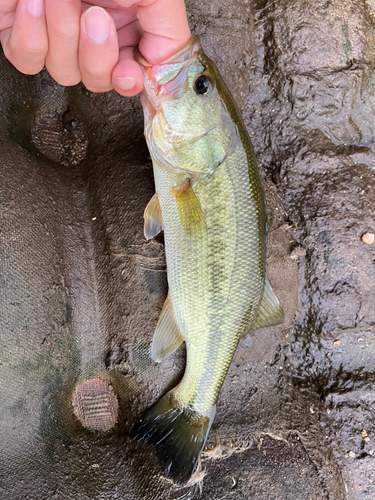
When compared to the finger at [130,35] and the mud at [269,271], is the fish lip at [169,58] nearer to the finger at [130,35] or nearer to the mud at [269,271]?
the finger at [130,35]

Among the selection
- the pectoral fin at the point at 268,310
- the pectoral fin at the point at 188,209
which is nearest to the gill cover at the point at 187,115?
the pectoral fin at the point at 188,209

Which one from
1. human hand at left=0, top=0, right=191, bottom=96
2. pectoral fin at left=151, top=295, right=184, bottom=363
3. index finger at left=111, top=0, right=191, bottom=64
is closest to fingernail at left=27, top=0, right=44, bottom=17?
human hand at left=0, top=0, right=191, bottom=96

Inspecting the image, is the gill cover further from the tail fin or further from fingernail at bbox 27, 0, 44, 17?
the tail fin

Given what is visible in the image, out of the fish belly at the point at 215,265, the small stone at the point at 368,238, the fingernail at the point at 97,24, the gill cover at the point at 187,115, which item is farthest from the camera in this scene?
the small stone at the point at 368,238

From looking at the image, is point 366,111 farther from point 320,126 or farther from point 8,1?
point 8,1

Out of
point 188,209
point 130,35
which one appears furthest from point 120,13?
point 188,209

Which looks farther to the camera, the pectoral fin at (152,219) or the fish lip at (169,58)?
the pectoral fin at (152,219)

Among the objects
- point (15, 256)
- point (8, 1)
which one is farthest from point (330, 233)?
point (8, 1)
